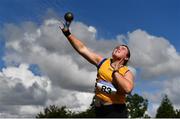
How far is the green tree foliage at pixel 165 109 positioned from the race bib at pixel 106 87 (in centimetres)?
13981

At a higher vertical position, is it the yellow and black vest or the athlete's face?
the athlete's face

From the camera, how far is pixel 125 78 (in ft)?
33.5

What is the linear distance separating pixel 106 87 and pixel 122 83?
523 millimetres

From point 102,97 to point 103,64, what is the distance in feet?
2.83

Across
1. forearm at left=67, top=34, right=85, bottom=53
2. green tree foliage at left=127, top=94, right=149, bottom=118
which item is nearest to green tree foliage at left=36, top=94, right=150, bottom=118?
green tree foliage at left=127, top=94, right=149, bottom=118

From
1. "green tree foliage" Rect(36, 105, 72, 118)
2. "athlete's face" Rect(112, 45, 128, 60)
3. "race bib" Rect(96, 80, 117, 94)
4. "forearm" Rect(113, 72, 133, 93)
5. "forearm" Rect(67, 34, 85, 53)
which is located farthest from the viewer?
"green tree foliage" Rect(36, 105, 72, 118)

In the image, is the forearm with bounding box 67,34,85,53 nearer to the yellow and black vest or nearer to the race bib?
the yellow and black vest

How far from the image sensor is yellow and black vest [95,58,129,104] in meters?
10.4

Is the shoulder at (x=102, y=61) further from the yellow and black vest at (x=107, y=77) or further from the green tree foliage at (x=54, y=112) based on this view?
the green tree foliage at (x=54, y=112)

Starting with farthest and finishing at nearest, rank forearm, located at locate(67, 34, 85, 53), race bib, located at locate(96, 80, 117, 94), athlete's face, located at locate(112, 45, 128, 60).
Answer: forearm, located at locate(67, 34, 85, 53), athlete's face, located at locate(112, 45, 128, 60), race bib, located at locate(96, 80, 117, 94)

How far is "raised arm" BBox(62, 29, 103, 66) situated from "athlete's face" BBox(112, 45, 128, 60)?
41cm

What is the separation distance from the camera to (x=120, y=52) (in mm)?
10867

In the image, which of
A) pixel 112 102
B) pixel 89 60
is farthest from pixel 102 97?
pixel 89 60

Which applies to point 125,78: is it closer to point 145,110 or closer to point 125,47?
point 125,47
